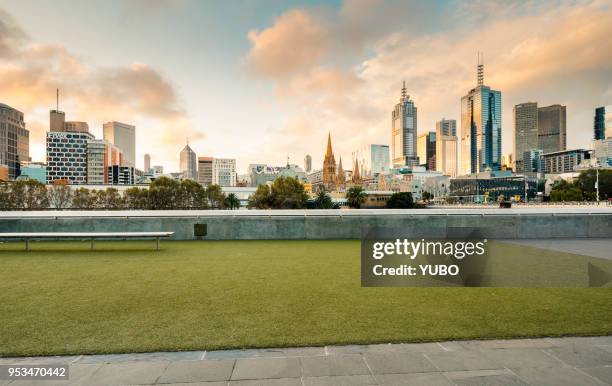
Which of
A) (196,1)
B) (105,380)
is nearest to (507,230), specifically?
(105,380)

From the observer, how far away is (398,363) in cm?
368

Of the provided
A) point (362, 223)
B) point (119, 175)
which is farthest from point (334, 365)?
point (119, 175)

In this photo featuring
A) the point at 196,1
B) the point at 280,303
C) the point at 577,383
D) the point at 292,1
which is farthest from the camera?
the point at 292,1

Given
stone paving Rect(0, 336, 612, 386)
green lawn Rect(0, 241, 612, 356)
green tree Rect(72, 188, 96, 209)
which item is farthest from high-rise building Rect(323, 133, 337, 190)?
stone paving Rect(0, 336, 612, 386)

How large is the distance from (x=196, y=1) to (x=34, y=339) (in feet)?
61.9

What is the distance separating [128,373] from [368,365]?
2.47 m

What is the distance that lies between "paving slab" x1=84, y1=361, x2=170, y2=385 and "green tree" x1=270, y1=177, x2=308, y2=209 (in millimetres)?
69569

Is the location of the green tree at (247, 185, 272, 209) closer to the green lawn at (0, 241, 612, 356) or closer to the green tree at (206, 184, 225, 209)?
the green tree at (206, 184, 225, 209)

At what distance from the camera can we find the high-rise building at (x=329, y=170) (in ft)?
544

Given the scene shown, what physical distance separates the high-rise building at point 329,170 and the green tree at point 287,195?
87.1 m

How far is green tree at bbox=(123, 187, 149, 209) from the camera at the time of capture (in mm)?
74713

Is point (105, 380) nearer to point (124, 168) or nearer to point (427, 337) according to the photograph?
point (427, 337)

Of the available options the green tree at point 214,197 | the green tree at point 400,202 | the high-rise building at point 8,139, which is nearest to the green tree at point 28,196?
the green tree at point 214,197

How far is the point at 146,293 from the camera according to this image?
21.8ft
